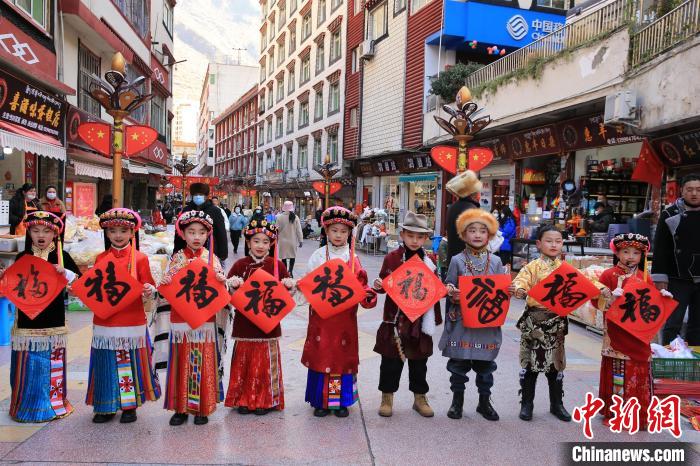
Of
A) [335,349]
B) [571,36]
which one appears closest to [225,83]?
[571,36]

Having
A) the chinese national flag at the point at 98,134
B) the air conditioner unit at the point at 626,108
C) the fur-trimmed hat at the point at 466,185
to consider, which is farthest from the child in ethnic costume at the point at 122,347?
the air conditioner unit at the point at 626,108

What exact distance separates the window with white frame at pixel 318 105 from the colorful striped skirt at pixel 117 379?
28.1m

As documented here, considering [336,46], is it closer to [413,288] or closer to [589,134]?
[589,134]

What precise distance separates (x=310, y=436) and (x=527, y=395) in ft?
5.78

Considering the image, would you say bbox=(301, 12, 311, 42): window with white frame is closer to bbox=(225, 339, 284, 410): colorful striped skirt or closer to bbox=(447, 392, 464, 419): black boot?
bbox=(225, 339, 284, 410): colorful striped skirt

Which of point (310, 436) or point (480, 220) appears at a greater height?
point (480, 220)

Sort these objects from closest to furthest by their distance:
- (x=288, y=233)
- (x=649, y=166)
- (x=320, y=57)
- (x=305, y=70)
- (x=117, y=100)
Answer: (x=117, y=100)
(x=649, y=166)
(x=288, y=233)
(x=320, y=57)
(x=305, y=70)

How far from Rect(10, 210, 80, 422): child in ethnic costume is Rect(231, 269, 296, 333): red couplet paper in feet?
4.26

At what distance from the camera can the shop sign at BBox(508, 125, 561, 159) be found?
13.3m

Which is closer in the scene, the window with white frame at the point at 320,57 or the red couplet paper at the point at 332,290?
the red couplet paper at the point at 332,290

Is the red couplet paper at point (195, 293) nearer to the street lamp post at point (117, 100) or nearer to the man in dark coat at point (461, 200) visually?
the man in dark coat at point (461, 200)

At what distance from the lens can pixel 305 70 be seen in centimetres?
3484

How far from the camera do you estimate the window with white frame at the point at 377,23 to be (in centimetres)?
2299

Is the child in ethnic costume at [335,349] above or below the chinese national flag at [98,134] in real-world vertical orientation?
below
